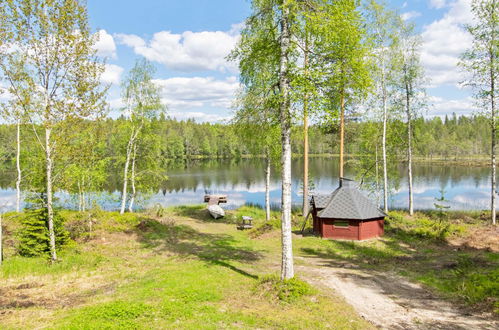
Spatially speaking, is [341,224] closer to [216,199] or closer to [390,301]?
[390,301]

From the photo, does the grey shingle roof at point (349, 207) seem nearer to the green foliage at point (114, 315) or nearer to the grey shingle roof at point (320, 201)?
the grey shingle roof at point (320, 201)

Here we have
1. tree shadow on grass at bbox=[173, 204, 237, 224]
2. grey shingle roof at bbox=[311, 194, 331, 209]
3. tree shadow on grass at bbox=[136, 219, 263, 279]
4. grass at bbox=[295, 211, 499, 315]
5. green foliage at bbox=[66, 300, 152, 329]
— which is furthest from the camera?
tree shadow on grass at bbox=[173, 204, 237, 224]

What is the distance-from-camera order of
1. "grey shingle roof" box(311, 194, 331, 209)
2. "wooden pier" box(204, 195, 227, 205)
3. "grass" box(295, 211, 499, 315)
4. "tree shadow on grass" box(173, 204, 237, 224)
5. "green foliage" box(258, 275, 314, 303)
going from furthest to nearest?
"wooden pier" box(204, 195, 227, 205), "tree shadow on grass" box(173, 204, 237, 224), "grey shingle roof" box(311, 194, 331, 209), "grass" box(295, 211, 499, 315), "green foliage" box(258, 275, 314, 303)

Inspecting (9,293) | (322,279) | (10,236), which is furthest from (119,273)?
(10,236)

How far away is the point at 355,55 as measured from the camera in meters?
8.88

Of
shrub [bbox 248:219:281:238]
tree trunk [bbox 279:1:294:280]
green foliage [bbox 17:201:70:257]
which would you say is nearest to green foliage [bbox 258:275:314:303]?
tree trunk [bbox 279:1:294:280]

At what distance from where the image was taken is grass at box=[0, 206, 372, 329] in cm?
754

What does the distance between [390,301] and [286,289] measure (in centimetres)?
342

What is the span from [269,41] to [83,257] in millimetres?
11558

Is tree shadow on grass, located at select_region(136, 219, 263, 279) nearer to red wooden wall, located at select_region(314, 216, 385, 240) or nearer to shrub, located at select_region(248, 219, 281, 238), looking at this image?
shrub, located at select_region(248, 219, 281, 238)

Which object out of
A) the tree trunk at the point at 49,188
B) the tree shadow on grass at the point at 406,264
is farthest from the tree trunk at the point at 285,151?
the tree trunk at the point at 49,188

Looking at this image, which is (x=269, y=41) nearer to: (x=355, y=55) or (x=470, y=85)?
(x=355, y=55)

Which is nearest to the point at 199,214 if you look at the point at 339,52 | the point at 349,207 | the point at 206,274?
the point at 349,207

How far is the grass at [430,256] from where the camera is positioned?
10.6m
